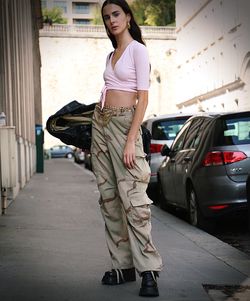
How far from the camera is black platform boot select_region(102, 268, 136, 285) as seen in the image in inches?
183

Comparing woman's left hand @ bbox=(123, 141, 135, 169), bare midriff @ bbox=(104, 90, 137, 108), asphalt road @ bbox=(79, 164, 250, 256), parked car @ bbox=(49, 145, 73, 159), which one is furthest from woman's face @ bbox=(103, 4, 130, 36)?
parked car @ bbox=(49, 145, 73, 159)

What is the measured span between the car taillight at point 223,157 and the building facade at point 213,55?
23972 millimetres

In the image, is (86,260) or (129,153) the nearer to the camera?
(129,153)

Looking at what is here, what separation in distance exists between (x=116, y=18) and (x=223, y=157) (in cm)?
358

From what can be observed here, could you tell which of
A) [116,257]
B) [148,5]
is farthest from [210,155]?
[148,5]

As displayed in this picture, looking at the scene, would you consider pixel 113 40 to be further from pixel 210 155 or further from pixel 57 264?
→ pixel 210 155

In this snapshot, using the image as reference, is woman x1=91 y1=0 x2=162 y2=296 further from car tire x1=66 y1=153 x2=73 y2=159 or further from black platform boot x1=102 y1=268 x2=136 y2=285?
car tire x1=66 y1=153 x2=73 y2=159

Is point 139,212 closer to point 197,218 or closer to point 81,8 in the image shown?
point 197,218

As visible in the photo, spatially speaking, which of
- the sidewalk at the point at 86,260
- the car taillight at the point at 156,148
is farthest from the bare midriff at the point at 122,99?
the car taillight at the point at 156,148

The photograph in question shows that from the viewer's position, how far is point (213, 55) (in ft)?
126

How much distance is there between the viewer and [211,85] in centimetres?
3928

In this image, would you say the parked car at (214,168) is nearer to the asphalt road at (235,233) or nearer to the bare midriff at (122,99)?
the asphalt road at (235,233)

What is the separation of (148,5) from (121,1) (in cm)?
6166

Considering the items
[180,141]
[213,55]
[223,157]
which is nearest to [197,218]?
[223,157]
